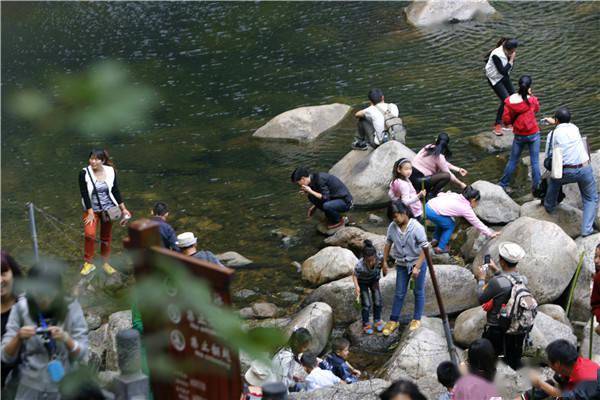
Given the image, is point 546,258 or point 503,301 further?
point 546,258

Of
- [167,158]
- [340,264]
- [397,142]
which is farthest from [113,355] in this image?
[167,158]

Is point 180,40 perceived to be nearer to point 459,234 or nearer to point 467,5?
point 467,5

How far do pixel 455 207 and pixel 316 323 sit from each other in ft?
8.69

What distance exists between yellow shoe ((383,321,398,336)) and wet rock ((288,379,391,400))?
2.35 m

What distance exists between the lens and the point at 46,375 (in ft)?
16.9

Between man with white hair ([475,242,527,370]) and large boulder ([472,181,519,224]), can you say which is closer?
man with white hair ([475,242,527,370])

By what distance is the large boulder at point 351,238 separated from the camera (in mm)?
11734

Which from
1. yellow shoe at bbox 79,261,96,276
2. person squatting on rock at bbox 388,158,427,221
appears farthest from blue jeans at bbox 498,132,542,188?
yellow shoe at bbox 79,261,96,276

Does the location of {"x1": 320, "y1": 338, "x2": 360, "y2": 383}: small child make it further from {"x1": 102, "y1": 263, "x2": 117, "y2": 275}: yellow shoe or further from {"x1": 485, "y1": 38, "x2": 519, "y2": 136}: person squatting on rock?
{"x1": 485, "y1": 38, "x2": 519, "y2": 136}: person squatting on rock

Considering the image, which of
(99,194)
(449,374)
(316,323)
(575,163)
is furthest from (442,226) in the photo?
(449,374)

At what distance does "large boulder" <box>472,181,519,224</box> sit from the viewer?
11734 millimetres

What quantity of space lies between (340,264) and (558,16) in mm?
13213

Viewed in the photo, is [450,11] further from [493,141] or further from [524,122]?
[524,122]

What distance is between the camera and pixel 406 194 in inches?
451
